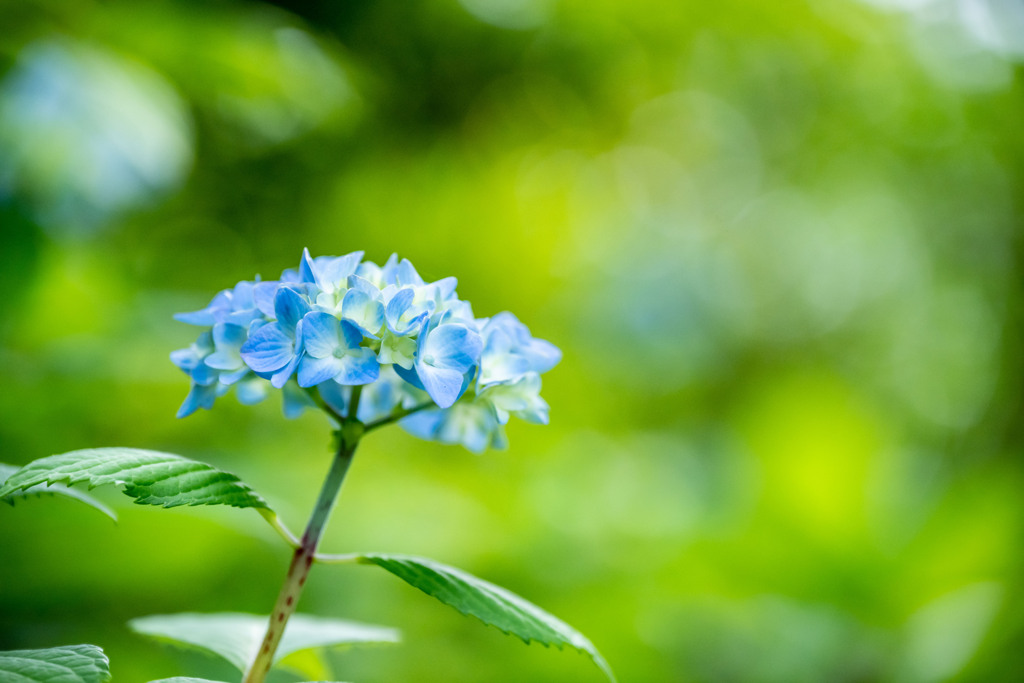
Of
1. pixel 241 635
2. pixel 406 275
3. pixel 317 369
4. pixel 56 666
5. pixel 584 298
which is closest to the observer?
pixel 56 666

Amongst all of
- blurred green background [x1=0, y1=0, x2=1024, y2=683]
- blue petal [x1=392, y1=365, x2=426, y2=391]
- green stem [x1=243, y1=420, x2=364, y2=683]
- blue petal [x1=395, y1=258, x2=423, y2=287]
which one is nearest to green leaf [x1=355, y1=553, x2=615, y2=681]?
green stem [x1=243, y1=420, x2=364, y2=683]

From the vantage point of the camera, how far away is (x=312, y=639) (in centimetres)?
78

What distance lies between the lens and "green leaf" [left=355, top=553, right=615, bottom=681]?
606 mm

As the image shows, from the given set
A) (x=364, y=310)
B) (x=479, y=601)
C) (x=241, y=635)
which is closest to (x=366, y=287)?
(x=364, y=310)

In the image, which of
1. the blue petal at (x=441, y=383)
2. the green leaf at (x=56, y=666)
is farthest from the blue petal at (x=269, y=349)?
the green leaf at (x=56, y=666)

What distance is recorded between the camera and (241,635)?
81 cm

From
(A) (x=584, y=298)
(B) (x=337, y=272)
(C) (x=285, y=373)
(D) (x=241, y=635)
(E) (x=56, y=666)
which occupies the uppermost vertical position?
(A) (x=584, y=298)

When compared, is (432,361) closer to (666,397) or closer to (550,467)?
(550,467)

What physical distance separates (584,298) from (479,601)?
119 inches

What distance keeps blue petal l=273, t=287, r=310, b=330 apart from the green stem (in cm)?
10

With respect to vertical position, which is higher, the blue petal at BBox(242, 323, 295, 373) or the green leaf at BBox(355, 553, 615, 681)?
the blue petal at BBox(242, 323, 295, 373)

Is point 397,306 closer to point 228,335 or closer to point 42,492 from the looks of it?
point 228,335

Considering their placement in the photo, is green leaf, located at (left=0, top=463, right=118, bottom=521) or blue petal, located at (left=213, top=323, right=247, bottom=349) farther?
blue petal, located at (left=213, top=323, right=247, bottom=349)

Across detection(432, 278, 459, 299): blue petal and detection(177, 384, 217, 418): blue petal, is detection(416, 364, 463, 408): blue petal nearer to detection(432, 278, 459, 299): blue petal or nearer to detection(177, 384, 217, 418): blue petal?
detection(432, 278, 459, 299): blue petal
